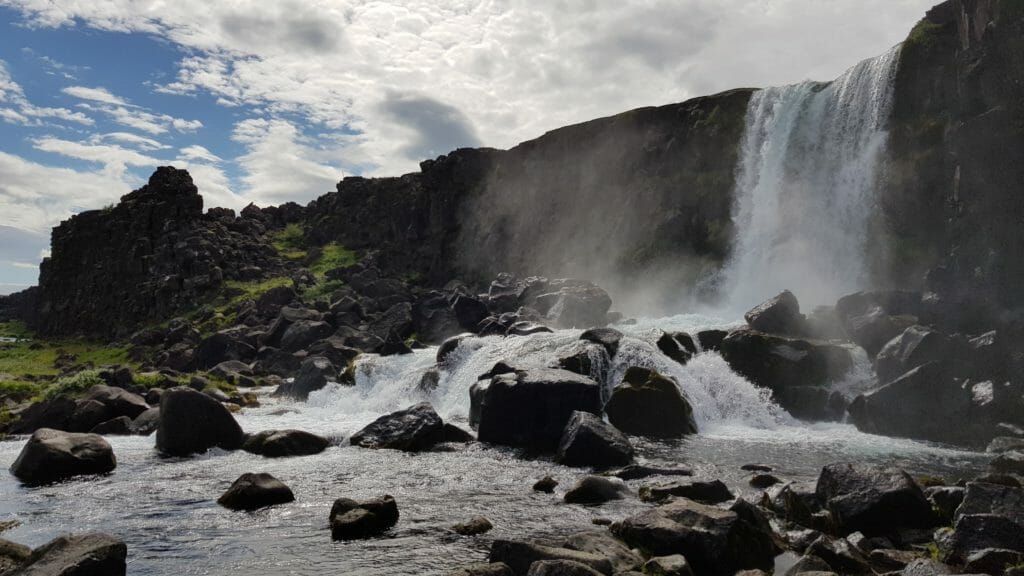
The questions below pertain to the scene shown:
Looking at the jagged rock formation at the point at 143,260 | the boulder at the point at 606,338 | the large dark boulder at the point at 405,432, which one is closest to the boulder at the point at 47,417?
the large dark boulder at the point at 405,432

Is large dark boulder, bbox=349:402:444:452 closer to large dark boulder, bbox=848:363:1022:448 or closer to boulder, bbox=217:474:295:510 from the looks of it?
boulder, bbox=217:474:295:510

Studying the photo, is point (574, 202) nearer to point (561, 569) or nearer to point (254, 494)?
point (254, 494)

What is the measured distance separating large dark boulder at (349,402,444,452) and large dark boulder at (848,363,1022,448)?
744 inches

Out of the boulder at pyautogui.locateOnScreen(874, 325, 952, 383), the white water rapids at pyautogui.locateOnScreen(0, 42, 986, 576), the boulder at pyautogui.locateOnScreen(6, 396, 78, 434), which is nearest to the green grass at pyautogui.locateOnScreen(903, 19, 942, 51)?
the white water rapids at pyautogui.locateOnScreen(0, 42, 986, 576)

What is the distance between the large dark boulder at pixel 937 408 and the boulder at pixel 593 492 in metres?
16.3

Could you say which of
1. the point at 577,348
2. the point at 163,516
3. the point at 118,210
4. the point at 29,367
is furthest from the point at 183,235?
the point at 163,516

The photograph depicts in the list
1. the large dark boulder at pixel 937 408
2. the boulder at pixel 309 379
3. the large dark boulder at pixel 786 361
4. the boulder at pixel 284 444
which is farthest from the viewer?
the boulder at pixel 309 379

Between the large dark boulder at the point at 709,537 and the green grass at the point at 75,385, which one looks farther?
A: the green grass at the point at 75,385

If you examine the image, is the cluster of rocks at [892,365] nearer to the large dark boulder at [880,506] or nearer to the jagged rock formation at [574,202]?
the large dark boulder at [880,506]

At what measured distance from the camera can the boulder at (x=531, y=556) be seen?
40.7 feet

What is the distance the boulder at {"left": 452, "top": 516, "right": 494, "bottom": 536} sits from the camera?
16.3 m

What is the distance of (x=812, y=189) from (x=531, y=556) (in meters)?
59.1

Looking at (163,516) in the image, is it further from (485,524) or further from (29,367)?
(29,367)

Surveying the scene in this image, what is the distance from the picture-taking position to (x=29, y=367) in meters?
68.8
